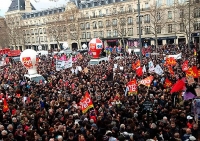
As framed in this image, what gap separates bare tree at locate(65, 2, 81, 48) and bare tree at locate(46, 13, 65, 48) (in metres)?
2.01

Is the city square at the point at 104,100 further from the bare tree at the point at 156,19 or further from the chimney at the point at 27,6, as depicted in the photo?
the chimney at the point at 27,6

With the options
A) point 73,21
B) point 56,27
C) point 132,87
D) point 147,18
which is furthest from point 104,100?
point 56,27

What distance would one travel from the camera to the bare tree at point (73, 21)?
2498 inches

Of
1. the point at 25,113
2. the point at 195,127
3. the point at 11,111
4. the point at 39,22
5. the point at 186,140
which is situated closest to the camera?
the point at 186,140

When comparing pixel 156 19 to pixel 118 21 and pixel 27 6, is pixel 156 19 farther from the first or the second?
pixel 27 6

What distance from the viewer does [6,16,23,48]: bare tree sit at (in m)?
73.8

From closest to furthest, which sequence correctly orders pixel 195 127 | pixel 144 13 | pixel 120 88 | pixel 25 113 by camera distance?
pixel 195 127 < pixel 25 113 < pixel 120 88 < pixel 144 13

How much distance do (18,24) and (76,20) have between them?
86.0 feet

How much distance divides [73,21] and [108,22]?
8.06 meters

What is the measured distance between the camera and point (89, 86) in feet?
58.2

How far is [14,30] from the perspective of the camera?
7431 cm

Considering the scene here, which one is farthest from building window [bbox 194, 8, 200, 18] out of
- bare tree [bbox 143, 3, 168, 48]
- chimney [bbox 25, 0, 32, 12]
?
chimney [bbox 25, 0, 32, 12]

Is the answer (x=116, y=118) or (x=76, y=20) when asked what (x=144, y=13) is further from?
(x=116, y=118)

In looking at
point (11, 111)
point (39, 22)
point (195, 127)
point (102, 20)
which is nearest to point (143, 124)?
point (195, 127)
